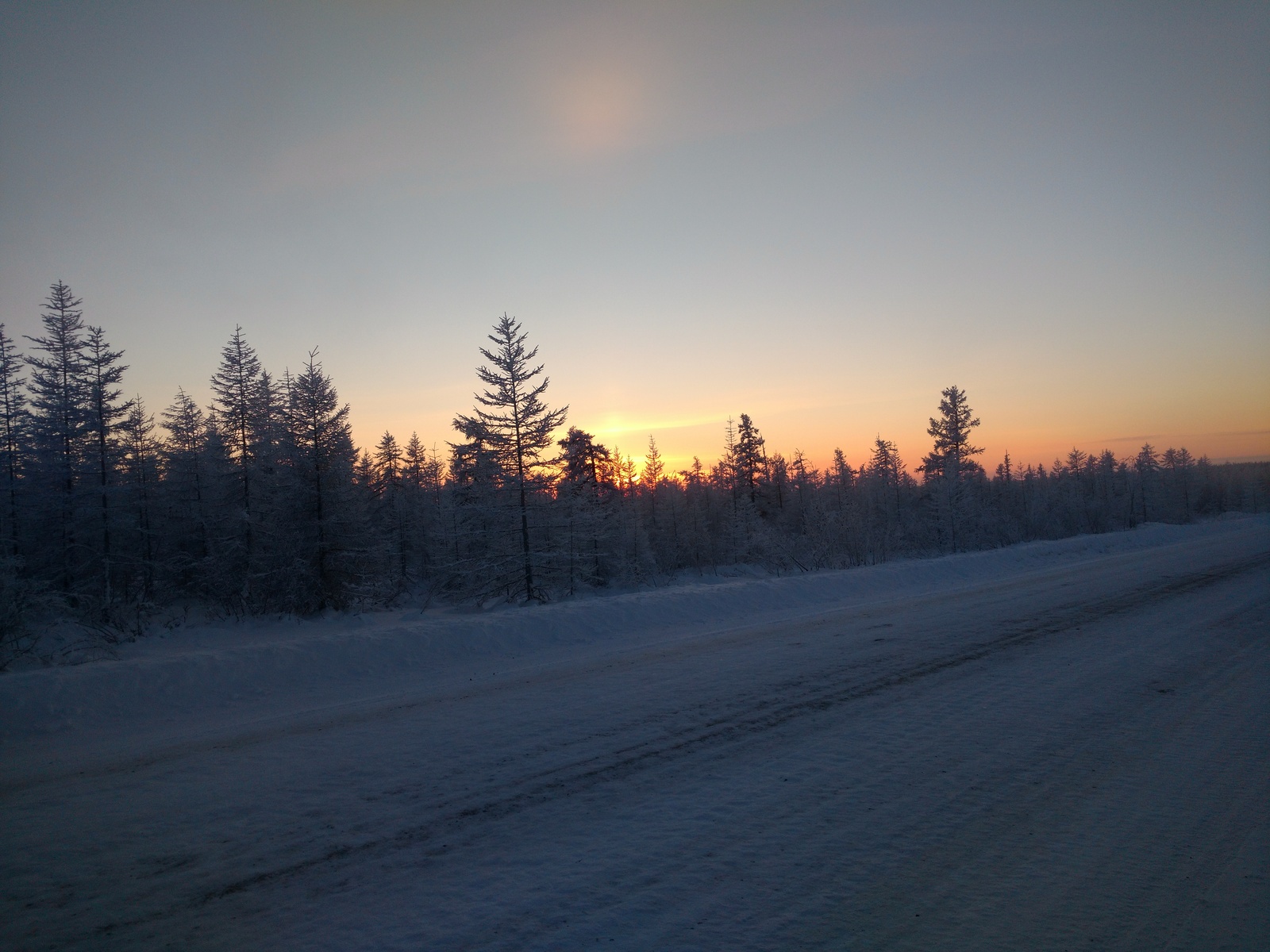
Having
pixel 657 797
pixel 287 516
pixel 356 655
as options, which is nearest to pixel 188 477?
pixel 287 516

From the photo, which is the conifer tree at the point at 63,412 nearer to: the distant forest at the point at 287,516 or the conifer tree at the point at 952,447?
the distant forest at the point at 287,516

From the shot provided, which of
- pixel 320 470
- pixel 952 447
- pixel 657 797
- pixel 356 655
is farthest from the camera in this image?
pixel 952 447

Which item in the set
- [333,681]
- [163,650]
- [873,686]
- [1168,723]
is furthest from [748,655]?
[163,650]

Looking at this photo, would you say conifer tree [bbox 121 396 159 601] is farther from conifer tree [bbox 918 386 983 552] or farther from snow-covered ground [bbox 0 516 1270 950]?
conifer tree [bbox 918 386 983 552]

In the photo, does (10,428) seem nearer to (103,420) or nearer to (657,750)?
(103,420)

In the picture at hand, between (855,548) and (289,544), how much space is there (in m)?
28.0

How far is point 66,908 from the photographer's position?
4.06 metres

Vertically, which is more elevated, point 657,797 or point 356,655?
point 356,655

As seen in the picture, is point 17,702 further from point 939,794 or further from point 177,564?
point 177,564

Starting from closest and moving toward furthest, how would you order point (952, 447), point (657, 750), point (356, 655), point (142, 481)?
point (657, 750) → point (356, 655) → point (142, 481) → point (952, 447)

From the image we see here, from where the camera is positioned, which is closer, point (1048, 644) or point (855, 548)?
point (1048, 644)

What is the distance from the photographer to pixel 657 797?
533 cm

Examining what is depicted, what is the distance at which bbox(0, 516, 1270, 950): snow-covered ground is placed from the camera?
377 cm

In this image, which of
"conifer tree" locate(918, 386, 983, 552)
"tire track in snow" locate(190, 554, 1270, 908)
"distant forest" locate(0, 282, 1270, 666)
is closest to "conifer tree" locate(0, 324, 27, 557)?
"distant forest" locate(0, 282, 1270, 666)
